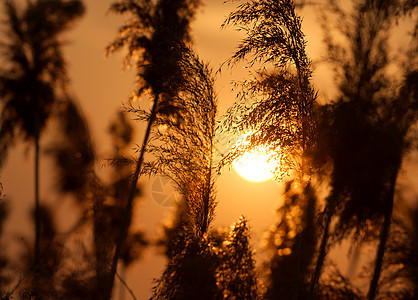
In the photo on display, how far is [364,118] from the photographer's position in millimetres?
7238

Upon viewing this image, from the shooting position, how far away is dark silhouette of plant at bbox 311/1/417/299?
23.4ft

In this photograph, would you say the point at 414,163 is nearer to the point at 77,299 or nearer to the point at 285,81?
the point at 285,81

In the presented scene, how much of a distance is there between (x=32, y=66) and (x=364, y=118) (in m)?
10.8

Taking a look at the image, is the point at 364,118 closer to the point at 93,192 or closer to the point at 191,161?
the point at 191,161

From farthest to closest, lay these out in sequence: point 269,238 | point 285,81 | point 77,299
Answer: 1. point 269,238
2. point 77,299
3. point 285,81

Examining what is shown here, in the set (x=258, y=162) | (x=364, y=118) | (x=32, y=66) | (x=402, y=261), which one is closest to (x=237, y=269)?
(x=258, y=162)

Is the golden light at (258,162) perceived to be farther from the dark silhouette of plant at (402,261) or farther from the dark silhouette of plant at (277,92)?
the dark silhouette of plant at (402,261)

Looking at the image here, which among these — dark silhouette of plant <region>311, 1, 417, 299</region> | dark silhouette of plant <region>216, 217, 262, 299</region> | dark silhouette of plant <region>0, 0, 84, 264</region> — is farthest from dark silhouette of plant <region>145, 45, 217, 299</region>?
dark silhouette of plant <region>0, 0, 84, 264</region>

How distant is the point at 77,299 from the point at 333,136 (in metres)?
4.52

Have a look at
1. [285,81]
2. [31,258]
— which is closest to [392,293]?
[285,81]

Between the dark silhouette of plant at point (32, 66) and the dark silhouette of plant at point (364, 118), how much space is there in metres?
9.61

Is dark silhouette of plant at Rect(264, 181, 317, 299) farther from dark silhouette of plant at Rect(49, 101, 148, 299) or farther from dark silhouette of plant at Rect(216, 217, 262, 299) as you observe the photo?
dark silhouette of plant at Rect(216, 217, 262, 299)

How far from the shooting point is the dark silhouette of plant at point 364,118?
23.4ft

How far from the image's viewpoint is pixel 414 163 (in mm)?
7980
